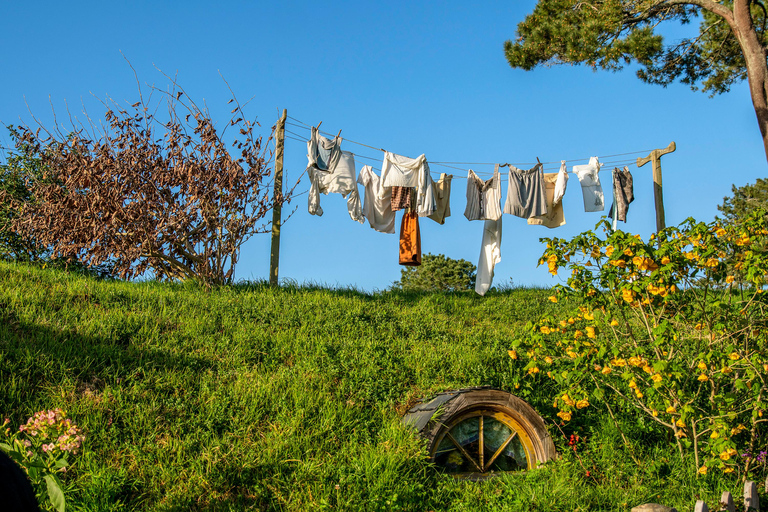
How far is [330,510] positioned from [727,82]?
43.7 ft

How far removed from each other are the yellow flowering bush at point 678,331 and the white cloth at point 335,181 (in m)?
5.33

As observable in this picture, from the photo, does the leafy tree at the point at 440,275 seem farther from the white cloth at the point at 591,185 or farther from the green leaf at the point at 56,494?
the green leaf at the point at 56,494

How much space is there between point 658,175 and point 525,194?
3.88 m

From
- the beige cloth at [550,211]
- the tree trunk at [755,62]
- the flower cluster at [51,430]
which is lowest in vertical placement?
the flower cluster at [51,430]

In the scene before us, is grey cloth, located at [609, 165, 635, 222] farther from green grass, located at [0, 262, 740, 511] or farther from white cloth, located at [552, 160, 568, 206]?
green grass, located at [0, 262, 740, 511]

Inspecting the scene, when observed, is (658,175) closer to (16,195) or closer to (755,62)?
(755,62)

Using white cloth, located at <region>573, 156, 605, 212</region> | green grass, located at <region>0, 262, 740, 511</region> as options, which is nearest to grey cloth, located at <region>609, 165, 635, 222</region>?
white cloth, located at <region>573, 156, 605, 212</region>

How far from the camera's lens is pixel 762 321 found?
5.64 metres

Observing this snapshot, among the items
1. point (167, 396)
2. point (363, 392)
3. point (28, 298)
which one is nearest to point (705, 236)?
point (363, 392)

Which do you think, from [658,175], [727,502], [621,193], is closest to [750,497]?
[727,502]

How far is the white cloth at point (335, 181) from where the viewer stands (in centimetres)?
1054

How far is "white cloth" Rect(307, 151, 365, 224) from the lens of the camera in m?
10.5

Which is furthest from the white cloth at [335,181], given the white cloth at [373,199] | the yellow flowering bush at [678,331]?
the yellow flowering bush at [678,331]

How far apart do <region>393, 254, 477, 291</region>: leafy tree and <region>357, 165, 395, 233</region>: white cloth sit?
40.8 ft
